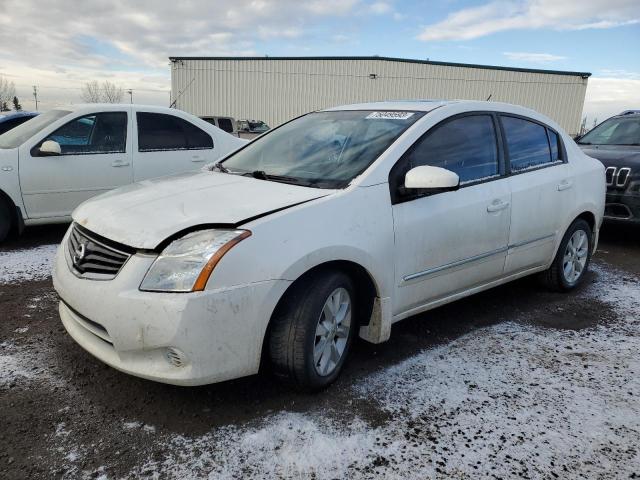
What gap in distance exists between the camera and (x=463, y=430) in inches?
101

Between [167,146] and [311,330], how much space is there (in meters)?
4.50

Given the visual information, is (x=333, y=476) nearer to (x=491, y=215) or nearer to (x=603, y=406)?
(x=603, y=406)

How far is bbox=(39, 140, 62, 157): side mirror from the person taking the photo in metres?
5.59

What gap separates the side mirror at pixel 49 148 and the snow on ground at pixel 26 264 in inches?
39.1

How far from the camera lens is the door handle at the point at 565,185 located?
13.9ft

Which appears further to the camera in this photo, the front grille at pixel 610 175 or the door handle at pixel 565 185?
the front grille at pixel 610 175

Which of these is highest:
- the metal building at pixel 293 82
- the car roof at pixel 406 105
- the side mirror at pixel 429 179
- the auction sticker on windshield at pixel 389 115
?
the metal building at pixel 293 82

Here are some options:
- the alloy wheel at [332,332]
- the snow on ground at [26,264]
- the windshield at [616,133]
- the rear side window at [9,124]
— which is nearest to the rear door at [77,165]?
the snow on ground at [26,264]

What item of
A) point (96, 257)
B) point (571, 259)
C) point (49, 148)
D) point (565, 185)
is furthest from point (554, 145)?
point (49, 148)

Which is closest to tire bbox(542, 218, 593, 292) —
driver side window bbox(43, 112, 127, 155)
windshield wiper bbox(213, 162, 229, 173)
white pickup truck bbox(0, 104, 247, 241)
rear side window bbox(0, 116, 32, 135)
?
windshield wiper bbox(213, 162, 229, 173)

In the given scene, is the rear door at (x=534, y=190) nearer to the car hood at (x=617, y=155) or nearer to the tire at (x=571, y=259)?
the tire at (x=571, y=259)

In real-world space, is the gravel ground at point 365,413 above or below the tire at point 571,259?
below

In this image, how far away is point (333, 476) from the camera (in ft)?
7.21

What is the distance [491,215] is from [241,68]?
103 feet
